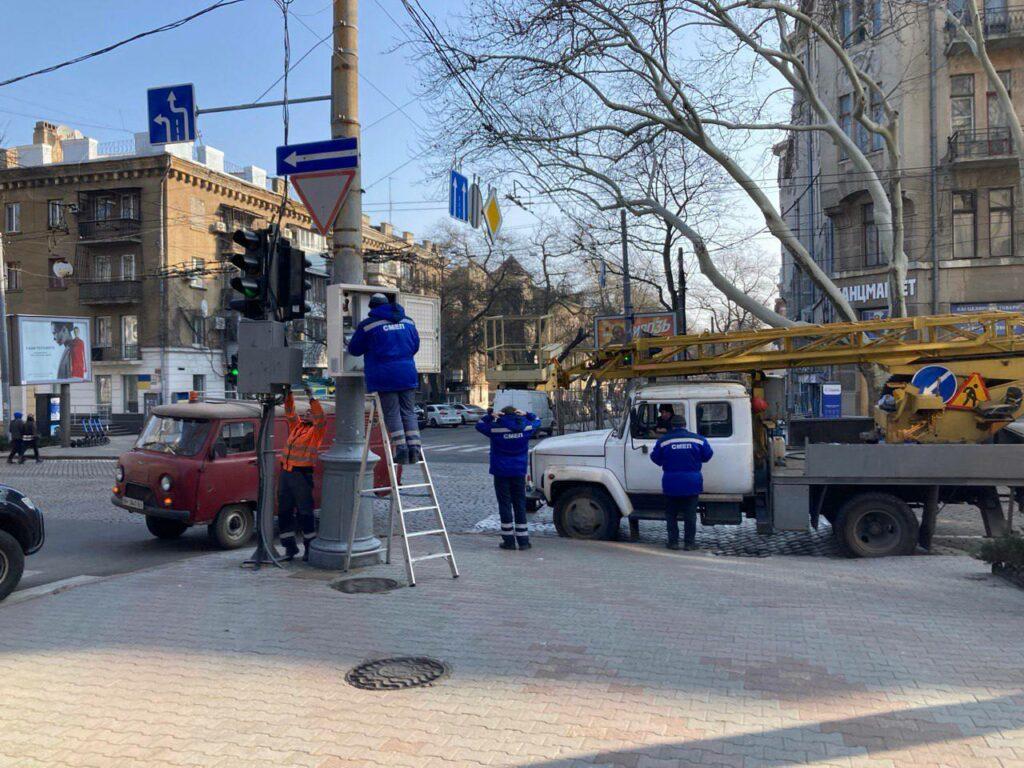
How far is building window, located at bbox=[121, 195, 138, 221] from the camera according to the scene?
42469 mm

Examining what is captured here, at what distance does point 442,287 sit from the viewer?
54625mm

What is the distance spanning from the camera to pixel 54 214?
145 ft

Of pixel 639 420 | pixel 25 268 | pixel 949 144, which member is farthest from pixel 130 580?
pixel 25 268

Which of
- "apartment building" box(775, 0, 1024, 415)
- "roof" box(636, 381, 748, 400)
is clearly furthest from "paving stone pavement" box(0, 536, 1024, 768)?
"apartment building" box(775, 0, 1024, 415)

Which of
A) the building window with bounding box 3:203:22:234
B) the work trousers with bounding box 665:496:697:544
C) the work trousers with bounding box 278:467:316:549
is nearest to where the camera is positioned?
the work trousers with bounding box 278:467:316:549

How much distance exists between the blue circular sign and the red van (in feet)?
25.5

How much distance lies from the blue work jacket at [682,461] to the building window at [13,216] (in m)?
46.3

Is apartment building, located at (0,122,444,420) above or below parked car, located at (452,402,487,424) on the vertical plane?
above

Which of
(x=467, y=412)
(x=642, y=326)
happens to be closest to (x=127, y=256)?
(x=467, y=412)

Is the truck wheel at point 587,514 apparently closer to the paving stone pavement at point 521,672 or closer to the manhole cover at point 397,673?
the paving stone pavement at point 521,672

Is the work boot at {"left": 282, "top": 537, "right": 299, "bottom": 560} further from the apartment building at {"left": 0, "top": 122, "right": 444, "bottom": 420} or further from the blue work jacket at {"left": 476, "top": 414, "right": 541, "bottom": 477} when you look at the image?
the apartment building at {"left": 0, "top": 122, "right": 444, "bottom": 420}

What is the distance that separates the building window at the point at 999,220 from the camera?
26.5m

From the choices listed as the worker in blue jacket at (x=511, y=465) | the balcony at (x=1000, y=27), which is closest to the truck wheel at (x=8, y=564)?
the worker in blue jacket at (x=511, y=465)

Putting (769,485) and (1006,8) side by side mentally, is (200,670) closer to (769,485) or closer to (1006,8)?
(769,485)
